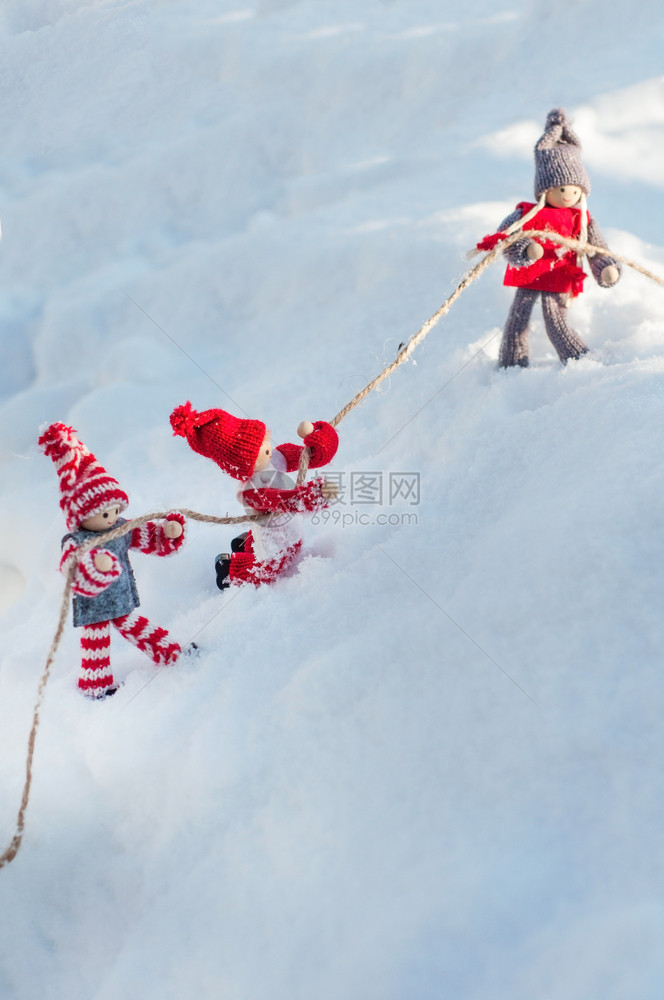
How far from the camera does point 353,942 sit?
0.89 metres

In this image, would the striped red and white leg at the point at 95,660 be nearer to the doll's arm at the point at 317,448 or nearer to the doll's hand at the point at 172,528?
the doll's hand at the point at 172,528

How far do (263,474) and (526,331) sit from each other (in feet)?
2.48

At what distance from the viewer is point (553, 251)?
1.69m

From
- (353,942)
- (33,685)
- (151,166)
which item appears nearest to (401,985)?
(353,942)

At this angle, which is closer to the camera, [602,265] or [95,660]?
[95,660]

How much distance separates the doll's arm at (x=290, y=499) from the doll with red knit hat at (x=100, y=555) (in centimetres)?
14

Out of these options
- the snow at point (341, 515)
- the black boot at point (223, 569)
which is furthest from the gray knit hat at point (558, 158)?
the black boot at point (223, 569)

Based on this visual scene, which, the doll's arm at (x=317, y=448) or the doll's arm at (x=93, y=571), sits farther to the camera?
the doll's arm at (x=317, y=448)

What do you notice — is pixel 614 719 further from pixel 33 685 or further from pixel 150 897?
pixel 33 685

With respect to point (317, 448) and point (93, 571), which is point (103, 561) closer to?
point (93, 571)

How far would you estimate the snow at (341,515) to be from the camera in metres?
0.90

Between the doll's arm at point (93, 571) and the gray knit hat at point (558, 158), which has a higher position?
the gray knit hat at point (558, 158)

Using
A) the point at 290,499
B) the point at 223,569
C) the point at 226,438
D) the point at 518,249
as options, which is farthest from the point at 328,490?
the point at 518,249

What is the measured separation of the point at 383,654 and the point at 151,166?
6.99 feet
